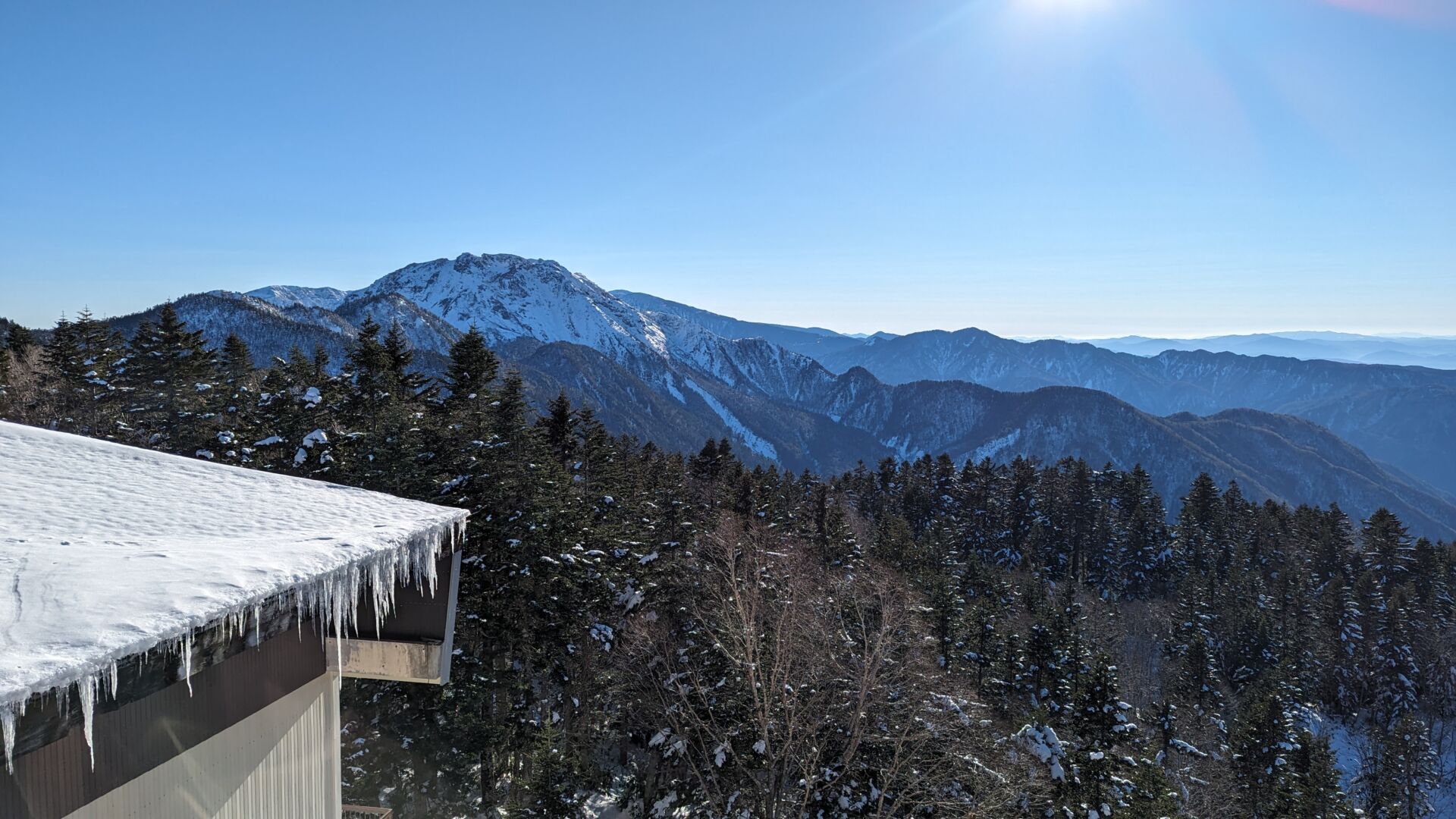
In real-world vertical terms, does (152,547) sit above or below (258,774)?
above

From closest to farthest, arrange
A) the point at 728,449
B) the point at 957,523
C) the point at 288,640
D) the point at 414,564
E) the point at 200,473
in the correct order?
the point at 288,640
the point at 414,564
the point at 200,473
the point at 728,449
the point at 957,523

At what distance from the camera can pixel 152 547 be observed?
9.19 feet

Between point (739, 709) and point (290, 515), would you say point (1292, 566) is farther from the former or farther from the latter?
point (290, 515)

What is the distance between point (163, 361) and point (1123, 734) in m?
45.5

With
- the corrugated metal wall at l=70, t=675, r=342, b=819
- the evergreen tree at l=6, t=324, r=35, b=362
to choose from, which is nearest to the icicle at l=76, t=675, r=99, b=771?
the corrugated metal wall at l=70, t=675, r=342, b=819

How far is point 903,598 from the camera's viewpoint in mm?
22672

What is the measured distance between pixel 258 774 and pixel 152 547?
5.00 feet

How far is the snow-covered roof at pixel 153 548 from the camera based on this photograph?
6.57 ft

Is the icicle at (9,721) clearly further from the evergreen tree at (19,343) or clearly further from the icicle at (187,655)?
the evergreen tree at (19,343)

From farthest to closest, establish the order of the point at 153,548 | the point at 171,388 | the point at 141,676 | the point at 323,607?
the point at 171,388 < the point at 323,607 < the point at 153,548 < the point at 141,676

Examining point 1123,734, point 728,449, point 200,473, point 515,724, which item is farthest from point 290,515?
point 728,449

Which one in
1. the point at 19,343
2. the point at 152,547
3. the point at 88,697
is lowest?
the point at 88,697

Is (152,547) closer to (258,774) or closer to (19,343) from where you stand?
(258,774)

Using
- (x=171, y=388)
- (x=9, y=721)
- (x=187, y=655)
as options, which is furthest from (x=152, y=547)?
(x=171, y=388)
